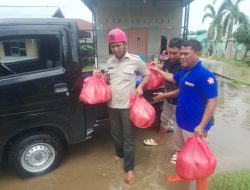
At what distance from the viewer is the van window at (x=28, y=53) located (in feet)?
9.91

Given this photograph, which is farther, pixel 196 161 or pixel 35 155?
pixel 35 155

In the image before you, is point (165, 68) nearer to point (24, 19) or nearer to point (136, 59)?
point (136, 59)

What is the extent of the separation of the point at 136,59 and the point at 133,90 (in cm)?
39

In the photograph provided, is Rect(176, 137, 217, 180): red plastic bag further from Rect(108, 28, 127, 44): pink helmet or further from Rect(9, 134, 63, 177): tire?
Rect(9, 134, 63, 177): tire

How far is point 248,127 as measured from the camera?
17.9 ft

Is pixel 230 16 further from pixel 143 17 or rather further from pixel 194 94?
pixel 194 94

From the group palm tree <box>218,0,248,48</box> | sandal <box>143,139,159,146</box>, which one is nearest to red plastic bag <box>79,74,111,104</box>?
sandal <box>143,139,159,146</box>

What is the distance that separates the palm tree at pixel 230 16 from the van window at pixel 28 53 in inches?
1225

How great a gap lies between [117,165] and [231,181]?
1.55m

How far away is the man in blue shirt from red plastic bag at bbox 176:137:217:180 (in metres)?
0.13

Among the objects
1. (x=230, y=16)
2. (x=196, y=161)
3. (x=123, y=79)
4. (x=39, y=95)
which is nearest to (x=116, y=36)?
(x=123, y=79)

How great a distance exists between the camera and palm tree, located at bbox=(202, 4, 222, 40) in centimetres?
3393

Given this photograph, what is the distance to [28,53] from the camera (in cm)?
346

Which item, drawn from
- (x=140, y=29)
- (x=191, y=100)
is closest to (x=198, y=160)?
(x=191, y=100)
